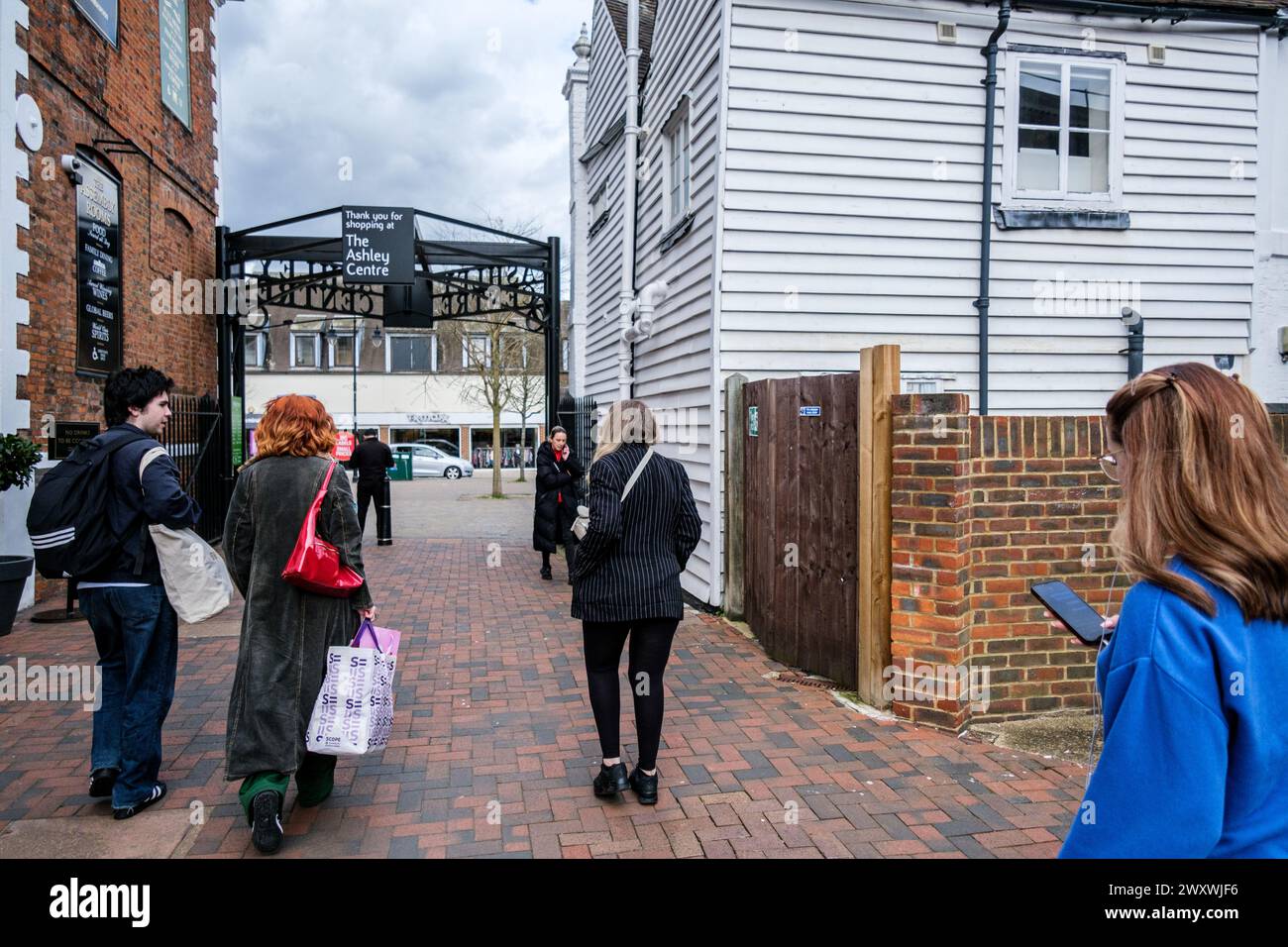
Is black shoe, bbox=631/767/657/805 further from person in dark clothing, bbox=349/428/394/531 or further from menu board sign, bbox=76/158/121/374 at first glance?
person in dark clothing, bbox=349/428/394/531

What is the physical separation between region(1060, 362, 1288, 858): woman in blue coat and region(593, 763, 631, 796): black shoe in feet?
8.70

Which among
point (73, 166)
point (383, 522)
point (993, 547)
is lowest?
point (383, 522)

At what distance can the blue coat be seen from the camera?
4.17 ft

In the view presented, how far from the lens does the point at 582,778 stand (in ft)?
13.6

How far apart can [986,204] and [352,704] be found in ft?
23.2

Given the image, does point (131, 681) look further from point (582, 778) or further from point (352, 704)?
point (582, 778)

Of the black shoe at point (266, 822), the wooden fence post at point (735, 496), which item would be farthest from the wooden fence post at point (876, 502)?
the black shoe at point (266, 822)

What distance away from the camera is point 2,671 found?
575cm

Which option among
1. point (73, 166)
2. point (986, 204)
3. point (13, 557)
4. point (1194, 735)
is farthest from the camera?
point (73, 166)

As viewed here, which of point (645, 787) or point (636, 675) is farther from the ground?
point (636, 675)

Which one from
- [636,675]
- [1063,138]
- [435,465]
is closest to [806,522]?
[636,675]

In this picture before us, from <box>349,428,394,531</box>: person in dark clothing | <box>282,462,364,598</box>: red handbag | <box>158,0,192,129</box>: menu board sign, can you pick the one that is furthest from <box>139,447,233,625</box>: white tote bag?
<box>158,0,192,129</box>: menu board sign

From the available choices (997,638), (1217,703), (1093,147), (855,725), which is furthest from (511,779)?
(1093,147)

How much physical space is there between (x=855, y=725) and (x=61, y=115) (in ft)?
30.1
